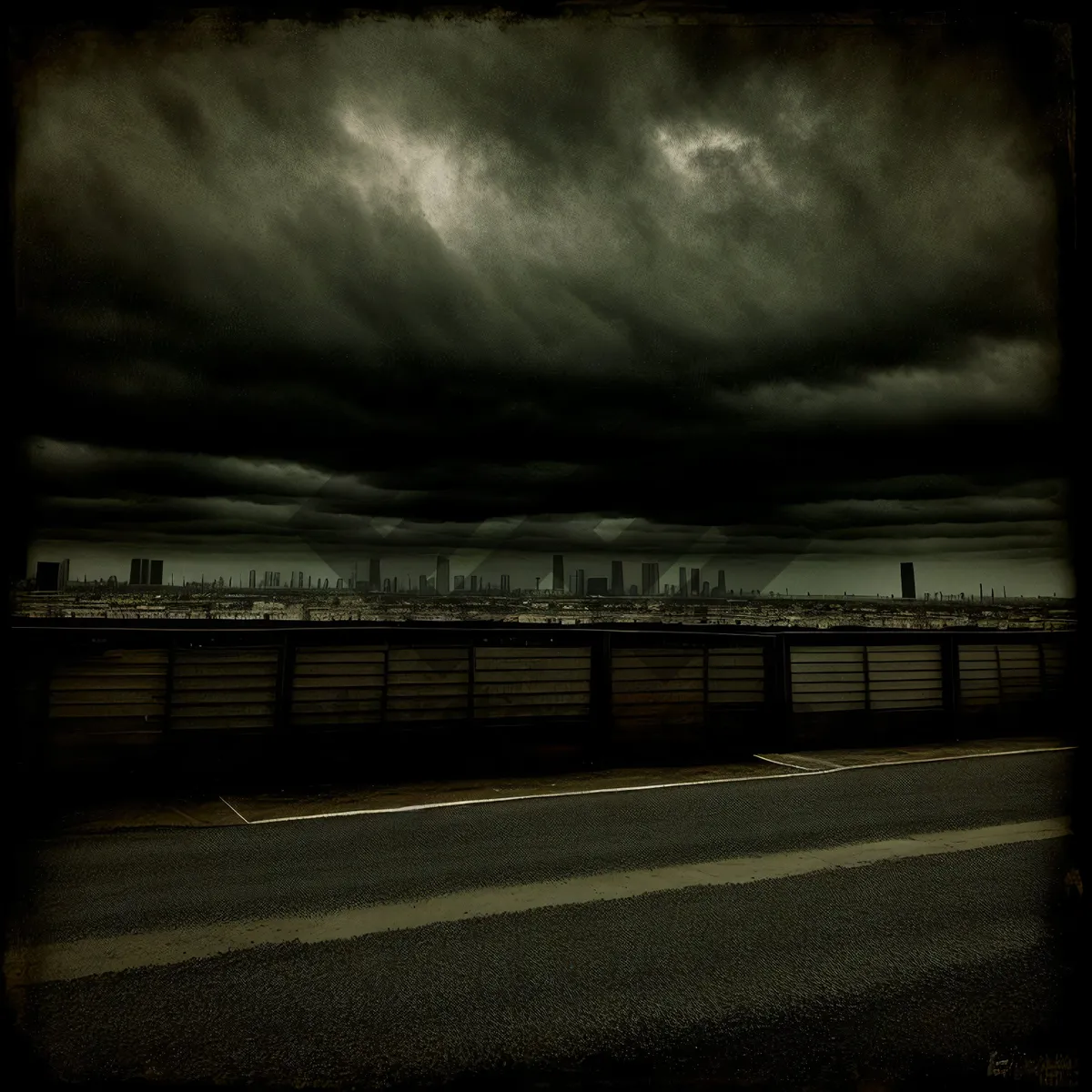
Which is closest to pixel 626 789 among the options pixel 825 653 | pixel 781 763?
pixel 781 763

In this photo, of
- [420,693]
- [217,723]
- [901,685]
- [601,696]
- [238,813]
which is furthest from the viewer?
[901,685]

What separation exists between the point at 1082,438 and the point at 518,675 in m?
8.65

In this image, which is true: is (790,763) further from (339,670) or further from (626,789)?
(339,670)

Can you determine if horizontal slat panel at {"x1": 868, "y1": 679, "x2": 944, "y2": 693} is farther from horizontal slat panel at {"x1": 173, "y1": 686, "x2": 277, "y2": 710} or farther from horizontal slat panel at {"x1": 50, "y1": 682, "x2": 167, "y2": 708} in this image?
horizontal slat panel at {"x1": 50, "y1": 682, "x2": 167, "y2": 708}

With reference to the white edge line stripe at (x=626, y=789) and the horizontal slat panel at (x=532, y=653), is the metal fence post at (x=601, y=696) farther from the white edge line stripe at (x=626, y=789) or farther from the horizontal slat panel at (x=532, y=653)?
the white edge line stripe at (x=626, y=789)

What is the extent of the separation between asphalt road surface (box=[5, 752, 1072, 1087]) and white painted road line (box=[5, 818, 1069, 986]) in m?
0.02

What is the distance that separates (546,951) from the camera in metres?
3.79

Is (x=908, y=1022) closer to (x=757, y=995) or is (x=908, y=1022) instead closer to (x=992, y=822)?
(x=757, y=995)

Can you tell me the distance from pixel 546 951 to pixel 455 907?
818 mm

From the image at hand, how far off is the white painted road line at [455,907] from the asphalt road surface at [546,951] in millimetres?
22

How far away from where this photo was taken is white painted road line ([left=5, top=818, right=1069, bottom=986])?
3662 millimetres

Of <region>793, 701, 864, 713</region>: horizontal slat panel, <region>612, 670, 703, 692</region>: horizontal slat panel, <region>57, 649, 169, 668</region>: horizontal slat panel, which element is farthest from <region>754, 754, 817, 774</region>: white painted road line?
<region>57, 649, 169, 668</region>: horizontal slat panel

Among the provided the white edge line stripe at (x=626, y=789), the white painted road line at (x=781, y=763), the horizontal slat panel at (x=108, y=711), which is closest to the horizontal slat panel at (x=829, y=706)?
the white painted road line at (x=781, y=763)

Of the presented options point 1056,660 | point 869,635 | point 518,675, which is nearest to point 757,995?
point 518,675
